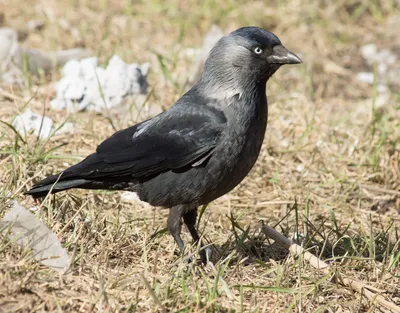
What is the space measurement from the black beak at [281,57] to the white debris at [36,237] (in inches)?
60.4

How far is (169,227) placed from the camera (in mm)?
4188

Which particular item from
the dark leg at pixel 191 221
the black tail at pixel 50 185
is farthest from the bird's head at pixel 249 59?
the black tail at pixel 50 185

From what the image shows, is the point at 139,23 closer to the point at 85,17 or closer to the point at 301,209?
the point at 85,17

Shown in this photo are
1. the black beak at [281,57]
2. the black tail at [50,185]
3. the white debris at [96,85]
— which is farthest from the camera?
the white debris at [96,85]

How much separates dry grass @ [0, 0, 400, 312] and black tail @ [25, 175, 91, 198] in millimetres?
73

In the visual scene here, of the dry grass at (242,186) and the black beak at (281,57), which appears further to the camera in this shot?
the black beak at (281,57)

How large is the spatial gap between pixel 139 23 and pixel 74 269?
4.92 m

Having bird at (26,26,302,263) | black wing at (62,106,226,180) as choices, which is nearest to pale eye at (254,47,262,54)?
bird at (26,26,302,263)

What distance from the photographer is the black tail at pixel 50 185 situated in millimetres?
4004

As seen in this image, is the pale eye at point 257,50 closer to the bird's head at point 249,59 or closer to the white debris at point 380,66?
the bird's head at point 249,59

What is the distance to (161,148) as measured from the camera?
4156 millimetres

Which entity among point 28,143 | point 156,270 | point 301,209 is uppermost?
point 28,143

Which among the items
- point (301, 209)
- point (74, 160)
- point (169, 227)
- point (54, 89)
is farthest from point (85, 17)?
point (169, 227)

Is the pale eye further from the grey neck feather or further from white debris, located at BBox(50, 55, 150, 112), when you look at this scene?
white debris, located at BBox(50, 55, 150, 112)
